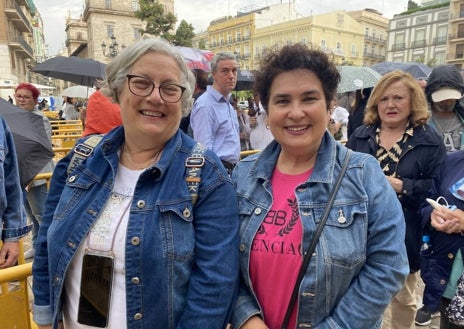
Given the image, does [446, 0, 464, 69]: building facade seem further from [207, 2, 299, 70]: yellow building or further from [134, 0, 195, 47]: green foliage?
[134, 0, 195, 47]: green foliage

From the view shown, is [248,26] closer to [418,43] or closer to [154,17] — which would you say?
[418,43]

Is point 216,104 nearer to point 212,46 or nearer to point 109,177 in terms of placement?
point 109,177

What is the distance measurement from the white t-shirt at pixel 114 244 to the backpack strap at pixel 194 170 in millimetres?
235

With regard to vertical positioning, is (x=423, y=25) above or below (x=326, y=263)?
above

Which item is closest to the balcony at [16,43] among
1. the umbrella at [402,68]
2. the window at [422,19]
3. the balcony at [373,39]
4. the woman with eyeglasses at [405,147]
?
the umbrella at [402,68]

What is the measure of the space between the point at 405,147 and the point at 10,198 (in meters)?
2.86

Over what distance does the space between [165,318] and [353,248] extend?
79cm

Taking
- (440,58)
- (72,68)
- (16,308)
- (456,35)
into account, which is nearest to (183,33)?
(72,68)

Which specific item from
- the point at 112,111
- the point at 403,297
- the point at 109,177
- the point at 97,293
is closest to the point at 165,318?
the point at 97,293

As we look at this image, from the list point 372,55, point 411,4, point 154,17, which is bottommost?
point 154,17

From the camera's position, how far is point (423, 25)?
60844 millimetres

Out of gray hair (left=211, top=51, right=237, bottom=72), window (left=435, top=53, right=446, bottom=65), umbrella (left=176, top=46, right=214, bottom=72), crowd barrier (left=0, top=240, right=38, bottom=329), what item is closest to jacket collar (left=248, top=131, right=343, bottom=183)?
crowd barrier (left=0, top=240, right=38, bottom=329)

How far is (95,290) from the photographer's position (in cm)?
149

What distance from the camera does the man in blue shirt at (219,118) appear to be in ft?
13.1
